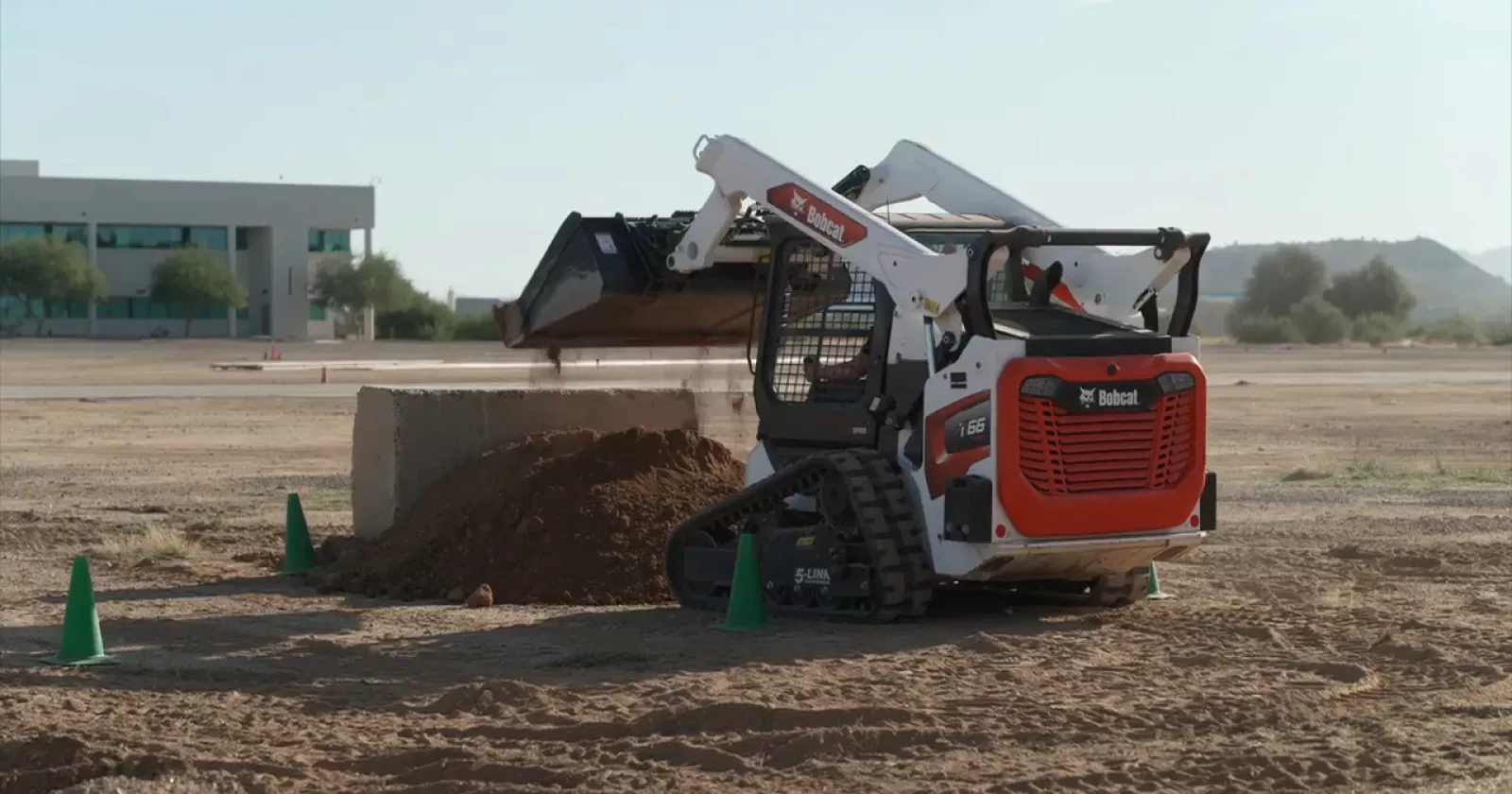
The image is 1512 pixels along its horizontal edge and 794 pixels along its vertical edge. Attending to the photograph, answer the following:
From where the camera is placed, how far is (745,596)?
37.0ft

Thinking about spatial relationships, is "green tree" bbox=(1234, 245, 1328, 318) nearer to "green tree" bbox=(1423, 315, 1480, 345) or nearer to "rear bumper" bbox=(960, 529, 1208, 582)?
"green tree" bbox=(1423, 315, 1480, 345)

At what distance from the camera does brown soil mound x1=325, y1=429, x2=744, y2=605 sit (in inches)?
516

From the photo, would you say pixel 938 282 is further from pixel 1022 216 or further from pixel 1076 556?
pixel 1022 216

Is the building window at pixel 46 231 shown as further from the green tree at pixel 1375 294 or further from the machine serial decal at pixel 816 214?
the machine serial decal at pixel 816 214

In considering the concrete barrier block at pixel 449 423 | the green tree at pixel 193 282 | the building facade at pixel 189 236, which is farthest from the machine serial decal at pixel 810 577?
the building facade at pixel 189 236

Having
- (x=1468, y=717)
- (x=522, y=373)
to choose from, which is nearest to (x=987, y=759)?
(x=1468, y=717)

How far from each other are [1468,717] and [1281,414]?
1165 inches

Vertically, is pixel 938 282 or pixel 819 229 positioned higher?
pixel 819 229

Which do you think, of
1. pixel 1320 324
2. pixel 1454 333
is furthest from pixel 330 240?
pixel 1454 333

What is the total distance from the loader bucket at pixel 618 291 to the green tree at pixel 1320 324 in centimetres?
10219

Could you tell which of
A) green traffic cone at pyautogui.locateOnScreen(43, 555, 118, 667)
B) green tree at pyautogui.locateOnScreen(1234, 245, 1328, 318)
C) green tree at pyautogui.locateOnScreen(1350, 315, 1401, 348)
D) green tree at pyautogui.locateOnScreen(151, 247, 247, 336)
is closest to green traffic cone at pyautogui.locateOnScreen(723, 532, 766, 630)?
green traffic cone at pyautogui.locateOnScreen(43, 555, 118, 667)

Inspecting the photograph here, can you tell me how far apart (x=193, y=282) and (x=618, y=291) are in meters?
83.3

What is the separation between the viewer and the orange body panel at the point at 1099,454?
10.4 metres

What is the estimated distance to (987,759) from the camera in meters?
7.88
